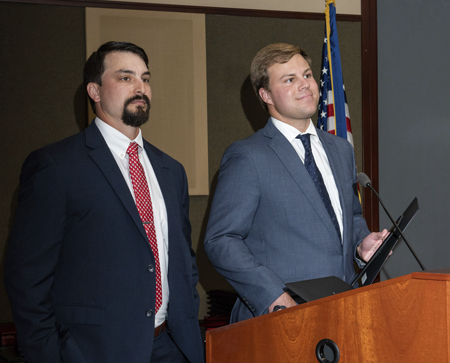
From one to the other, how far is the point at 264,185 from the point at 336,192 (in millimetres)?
313

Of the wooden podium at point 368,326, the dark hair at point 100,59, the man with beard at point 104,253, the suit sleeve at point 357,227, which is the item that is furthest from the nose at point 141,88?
the wooden podium at point 368,326

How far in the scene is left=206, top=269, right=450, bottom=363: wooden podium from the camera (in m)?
0.85

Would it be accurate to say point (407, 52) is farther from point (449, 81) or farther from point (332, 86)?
point (332, 86)

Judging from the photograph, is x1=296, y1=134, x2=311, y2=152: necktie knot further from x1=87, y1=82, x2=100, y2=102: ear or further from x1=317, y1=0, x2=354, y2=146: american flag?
x1=317, y1=0, x2=354, y2=146: american flag

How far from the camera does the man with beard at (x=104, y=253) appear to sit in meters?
1.47

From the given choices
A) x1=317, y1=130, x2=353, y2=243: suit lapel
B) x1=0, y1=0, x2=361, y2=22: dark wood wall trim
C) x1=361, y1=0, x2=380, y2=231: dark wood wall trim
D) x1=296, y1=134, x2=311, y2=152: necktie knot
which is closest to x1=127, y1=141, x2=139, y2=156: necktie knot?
x1=296, y1=134, x2=311, y2=152: necktie knot

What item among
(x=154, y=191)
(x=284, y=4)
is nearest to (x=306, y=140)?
(x=154, y=191)

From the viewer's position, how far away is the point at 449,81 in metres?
3.57

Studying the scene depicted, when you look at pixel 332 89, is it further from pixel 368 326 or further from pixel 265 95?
pixel 368 326

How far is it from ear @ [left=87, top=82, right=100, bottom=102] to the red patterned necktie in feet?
0.84

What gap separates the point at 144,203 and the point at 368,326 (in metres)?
0.98

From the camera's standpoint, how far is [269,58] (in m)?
1.96

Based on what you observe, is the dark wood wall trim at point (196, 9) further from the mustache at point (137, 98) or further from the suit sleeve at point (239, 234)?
the suit sleeve at point (239, 234)

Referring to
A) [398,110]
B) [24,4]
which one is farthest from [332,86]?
[24,4]
